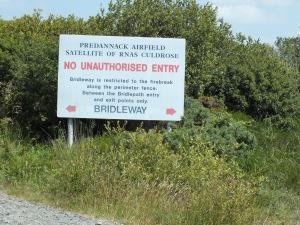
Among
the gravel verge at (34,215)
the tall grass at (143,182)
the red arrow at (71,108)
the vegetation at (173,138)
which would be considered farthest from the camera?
the red arrow at (71,108)

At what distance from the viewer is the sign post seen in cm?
1091

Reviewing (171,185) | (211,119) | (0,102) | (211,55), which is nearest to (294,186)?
(211,119)

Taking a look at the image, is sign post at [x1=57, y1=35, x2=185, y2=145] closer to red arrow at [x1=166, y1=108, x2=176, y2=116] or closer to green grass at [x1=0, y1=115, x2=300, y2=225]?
red arrow at [x1=166, y1=108, x2=176, y2=116]

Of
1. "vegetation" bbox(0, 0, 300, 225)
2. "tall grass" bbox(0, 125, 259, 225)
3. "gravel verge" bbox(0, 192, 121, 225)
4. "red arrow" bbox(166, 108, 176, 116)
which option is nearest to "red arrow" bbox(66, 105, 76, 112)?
"vegetation" bbox(0, 0, 300, 225)

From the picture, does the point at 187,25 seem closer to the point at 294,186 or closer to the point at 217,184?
the point at 294,186

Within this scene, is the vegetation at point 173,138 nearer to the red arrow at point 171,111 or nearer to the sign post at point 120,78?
the red arrow at point 171,111

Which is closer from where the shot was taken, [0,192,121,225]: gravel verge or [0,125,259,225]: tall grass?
[0,192,121,225]: gravel verge

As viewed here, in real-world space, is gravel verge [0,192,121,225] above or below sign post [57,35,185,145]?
below

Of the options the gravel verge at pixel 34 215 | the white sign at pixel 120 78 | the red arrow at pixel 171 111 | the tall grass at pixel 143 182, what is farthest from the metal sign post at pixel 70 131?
the gravel verge at pixel 34 215

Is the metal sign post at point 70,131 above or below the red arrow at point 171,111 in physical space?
below

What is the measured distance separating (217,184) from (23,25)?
7521 mm

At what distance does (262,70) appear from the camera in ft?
43.1

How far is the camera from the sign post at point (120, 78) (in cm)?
1091

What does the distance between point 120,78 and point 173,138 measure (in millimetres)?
1535
